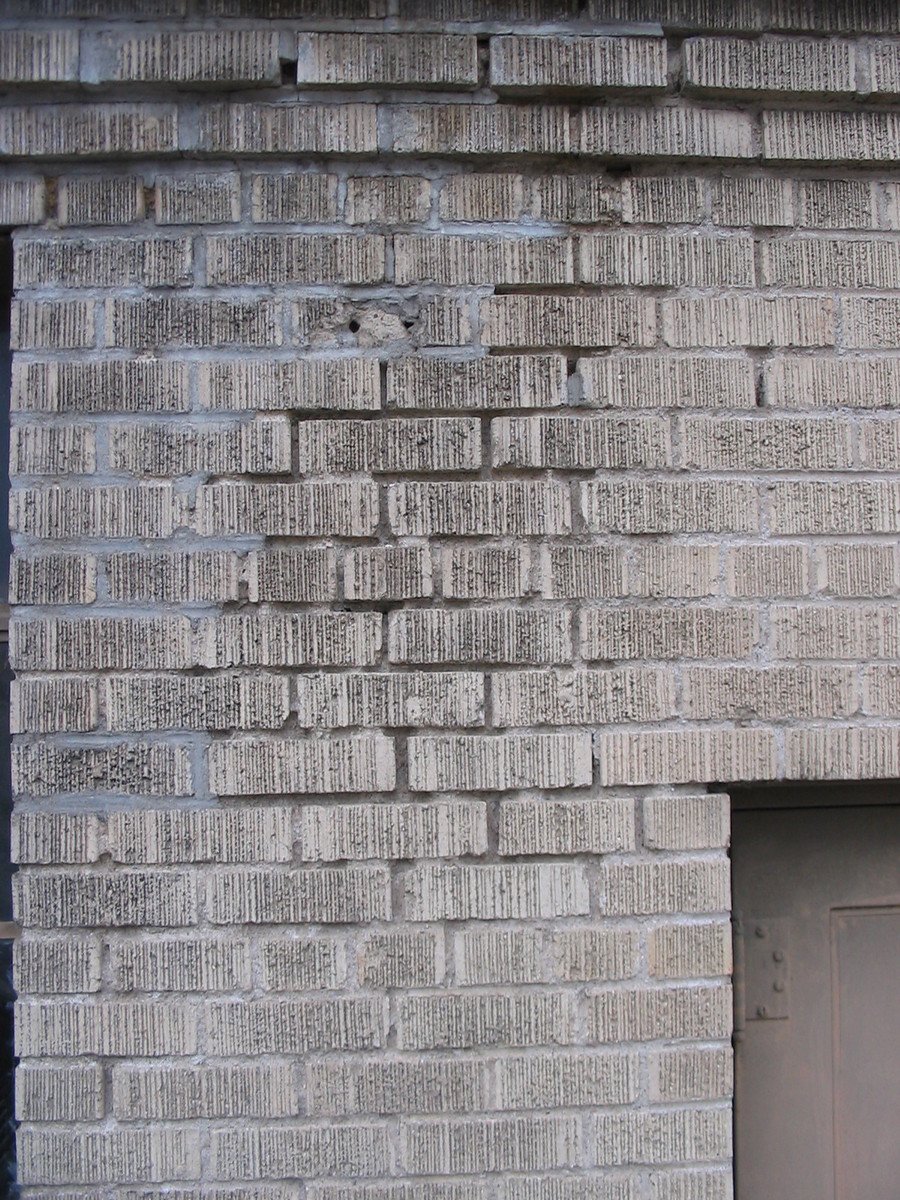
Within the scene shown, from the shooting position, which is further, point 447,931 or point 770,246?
point 770,246

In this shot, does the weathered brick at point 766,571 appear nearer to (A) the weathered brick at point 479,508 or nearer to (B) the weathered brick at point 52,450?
(A) the weathered brick at point 479,508

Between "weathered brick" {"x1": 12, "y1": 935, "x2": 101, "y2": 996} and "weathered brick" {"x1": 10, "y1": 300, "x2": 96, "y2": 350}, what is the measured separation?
1223mm

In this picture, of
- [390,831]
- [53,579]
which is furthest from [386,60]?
[390,831]

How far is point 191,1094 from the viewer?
1711 mm

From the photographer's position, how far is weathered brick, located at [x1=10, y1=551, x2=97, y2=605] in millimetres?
1771

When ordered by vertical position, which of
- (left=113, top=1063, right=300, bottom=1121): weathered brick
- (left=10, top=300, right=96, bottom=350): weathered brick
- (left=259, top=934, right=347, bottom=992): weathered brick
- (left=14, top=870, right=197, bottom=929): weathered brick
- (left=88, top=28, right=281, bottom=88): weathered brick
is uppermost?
(left=88, top=28, right=281, bottom=88): weathered brick

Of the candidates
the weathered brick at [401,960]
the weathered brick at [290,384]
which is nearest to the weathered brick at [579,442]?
the weathered brick at [290,384]

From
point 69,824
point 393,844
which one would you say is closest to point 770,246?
point 393,844

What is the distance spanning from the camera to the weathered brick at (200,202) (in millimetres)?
1845

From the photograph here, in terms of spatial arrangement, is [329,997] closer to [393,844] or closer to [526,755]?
[393,844]

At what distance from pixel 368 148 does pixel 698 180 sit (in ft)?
2.38

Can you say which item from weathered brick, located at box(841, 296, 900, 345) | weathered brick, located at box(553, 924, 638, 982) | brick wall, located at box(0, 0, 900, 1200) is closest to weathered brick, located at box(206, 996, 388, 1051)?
brick wall, located at box(0, 0, 900, 1200)

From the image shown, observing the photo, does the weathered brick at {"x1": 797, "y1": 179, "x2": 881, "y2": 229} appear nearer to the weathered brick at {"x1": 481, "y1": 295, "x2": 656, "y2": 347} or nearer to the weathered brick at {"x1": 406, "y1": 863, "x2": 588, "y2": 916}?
the weathered brick at {"x1": 481, "y1": 295, "x2": 656, "y2": 347}

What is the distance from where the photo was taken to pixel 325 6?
185 cm
